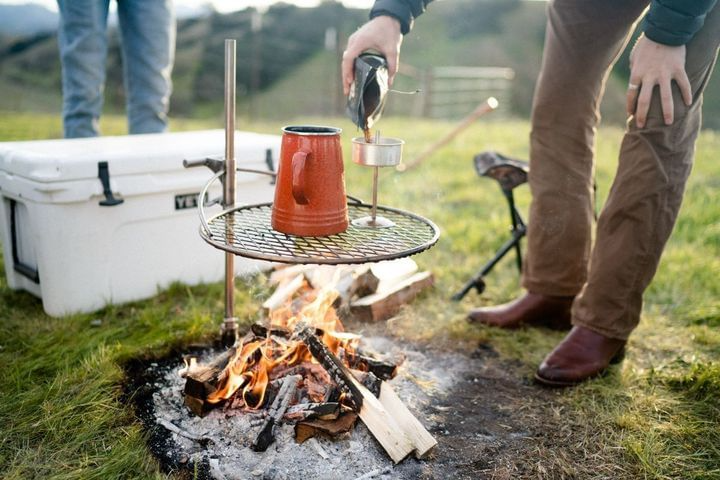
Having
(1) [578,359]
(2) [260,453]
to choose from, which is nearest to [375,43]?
(2) [260,453]

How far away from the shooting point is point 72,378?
6.27ft

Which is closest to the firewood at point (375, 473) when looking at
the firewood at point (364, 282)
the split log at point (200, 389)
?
the split log at point (200, 389)

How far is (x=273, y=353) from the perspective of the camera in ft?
6.63

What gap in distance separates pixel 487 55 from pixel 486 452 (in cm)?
1693

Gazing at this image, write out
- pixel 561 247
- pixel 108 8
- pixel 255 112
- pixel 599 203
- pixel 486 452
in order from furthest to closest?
pixel 255 112 < pixel 599 203 < pixel 108 8 < pixel 561 247 < pixel 486 452

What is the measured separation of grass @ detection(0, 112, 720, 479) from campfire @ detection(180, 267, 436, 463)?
0.27m

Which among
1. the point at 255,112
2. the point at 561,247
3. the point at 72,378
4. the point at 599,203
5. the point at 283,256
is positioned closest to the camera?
the point at 283,256

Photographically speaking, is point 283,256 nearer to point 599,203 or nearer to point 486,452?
point 486,452

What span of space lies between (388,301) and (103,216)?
1.25 metres

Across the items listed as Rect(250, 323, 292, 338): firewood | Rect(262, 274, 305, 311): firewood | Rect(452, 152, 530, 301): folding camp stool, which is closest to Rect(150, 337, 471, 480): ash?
Rect(250, 323, 292, 338): firewood

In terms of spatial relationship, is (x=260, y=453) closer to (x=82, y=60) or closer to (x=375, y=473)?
(x=375, y=473)

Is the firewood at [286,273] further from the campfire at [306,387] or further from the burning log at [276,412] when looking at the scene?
the burning log at [276,412]

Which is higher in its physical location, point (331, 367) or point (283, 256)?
point (283, 256)

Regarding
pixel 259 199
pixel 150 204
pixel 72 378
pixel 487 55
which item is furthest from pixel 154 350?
pixel 487 55
